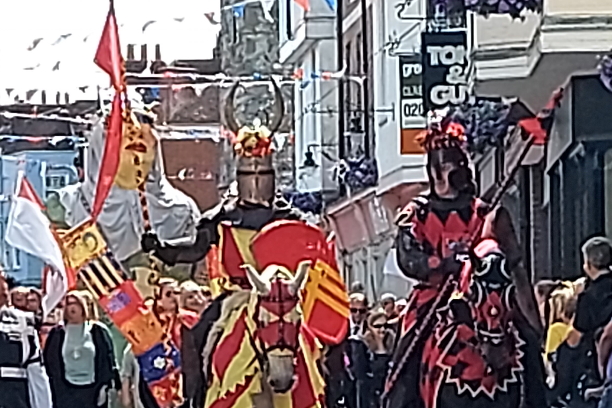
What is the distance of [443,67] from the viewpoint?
57.9 ft

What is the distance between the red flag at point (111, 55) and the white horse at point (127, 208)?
0.42 m

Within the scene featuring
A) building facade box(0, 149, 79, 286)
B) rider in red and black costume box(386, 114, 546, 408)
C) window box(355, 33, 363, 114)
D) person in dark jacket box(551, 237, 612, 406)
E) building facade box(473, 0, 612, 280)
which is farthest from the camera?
building facade box(0, 149, 79, 286)

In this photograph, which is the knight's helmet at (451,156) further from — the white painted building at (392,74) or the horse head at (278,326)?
the white painted building at (392,74)

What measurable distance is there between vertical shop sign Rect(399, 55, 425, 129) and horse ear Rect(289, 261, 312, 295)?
31.5 feet

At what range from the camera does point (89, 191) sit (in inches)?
649

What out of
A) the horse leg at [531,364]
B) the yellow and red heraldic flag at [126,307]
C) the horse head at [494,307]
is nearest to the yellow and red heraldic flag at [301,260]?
the horse head at [494,307]

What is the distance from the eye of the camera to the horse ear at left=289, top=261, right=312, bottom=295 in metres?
9.32

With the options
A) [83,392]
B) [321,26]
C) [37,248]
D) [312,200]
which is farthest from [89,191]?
[321,26]

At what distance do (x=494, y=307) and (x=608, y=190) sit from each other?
6923mm

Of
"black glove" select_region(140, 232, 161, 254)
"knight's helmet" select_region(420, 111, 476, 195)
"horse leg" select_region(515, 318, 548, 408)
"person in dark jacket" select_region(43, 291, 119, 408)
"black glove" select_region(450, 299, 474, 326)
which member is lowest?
"person in dark jacket" select_region(43, 291, 119, 408)

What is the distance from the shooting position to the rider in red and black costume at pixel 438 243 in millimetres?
9586

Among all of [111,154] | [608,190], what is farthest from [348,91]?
[111,154]

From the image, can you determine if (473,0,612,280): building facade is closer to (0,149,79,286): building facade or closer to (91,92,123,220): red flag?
(91,92,123,220): red flag

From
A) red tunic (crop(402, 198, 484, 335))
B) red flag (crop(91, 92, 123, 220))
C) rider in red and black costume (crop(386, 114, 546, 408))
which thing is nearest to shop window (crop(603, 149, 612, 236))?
red flag (crop(91, 92, 123, 220))
